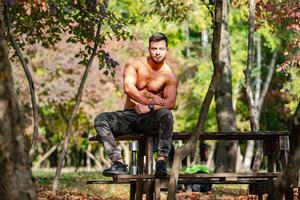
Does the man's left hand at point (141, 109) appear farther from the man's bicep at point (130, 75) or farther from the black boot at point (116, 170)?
the black boot at point (116, 170)

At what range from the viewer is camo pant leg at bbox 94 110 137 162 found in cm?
796

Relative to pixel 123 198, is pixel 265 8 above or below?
Answer: above

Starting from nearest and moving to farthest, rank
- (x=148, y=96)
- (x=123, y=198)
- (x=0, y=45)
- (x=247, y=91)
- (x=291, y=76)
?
(x=0, y=45), (x=148, y=96), (x=123, y=198), (x=247, y=91), (x=291, y=76)

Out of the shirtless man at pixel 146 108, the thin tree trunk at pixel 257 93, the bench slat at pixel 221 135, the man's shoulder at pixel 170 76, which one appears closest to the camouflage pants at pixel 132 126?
the shirtless man at pixel 146 108

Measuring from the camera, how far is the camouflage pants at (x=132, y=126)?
7.84m

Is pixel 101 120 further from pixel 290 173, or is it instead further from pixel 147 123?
pixel 290 173

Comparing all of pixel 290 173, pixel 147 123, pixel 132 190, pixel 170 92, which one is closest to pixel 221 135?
pixel 170 92

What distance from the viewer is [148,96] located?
27.5ft

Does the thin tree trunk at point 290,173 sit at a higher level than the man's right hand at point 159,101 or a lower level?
lower

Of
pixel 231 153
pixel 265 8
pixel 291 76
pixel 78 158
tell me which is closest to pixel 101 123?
pixel 265 8

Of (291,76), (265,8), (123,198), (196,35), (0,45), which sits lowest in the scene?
(123,198)

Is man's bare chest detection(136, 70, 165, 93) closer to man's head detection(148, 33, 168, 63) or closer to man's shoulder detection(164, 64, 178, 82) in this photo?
man's shoulder detection(164, 64, 178, 82)

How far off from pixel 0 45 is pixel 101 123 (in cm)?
322

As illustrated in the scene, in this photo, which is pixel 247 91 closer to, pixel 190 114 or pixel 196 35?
pixel 190 114
